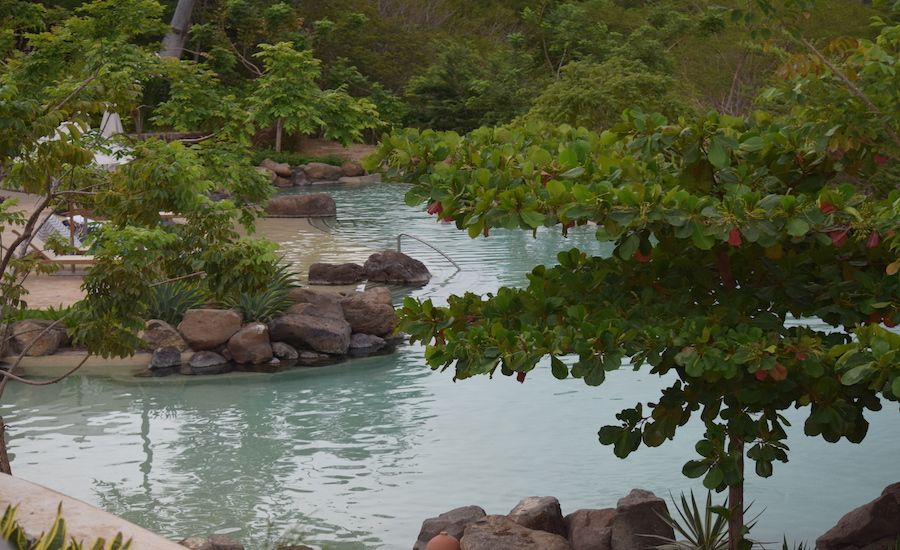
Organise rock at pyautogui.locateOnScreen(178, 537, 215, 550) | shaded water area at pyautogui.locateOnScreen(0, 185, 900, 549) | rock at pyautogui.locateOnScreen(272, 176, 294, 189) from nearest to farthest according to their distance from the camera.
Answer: rock at pyautogui.locateOnScreen(178, 537, 215, 550) → shaded water area at pyautogui.locateOnScreen(0, 185, 900, 549) → rock at pyautogui.locateOnScreen(272, 176, 294, 189)

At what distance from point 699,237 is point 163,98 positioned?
130 feet

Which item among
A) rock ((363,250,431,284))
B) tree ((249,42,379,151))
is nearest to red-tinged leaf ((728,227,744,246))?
rock ((363,250,431,284))

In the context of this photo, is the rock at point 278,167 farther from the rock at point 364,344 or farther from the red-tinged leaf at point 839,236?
the red-tinged leaf at point 839,236

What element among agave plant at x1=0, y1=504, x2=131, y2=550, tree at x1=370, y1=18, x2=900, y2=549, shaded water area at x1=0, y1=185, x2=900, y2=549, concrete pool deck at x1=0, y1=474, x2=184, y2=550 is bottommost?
shaded water area at x1=0, y1=185, x2=900, y2=549

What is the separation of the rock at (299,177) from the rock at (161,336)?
22291 mm

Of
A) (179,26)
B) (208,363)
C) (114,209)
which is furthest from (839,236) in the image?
(179,26)

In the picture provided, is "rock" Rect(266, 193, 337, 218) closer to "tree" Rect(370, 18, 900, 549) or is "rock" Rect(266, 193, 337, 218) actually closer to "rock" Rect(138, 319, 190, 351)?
"rock" Rect(138, 319, 190, 351)

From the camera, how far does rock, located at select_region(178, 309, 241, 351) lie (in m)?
14.9

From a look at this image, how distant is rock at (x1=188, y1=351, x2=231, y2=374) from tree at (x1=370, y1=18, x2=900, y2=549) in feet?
29.3

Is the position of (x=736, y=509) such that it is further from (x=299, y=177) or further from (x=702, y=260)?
(x=299, y=177)

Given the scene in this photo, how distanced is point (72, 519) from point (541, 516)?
4685 millimetres

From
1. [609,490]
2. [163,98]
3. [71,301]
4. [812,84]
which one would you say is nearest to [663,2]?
[163,98]

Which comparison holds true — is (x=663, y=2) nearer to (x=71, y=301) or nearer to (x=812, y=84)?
(x=71, y=301)

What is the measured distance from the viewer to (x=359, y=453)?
1148 cm
